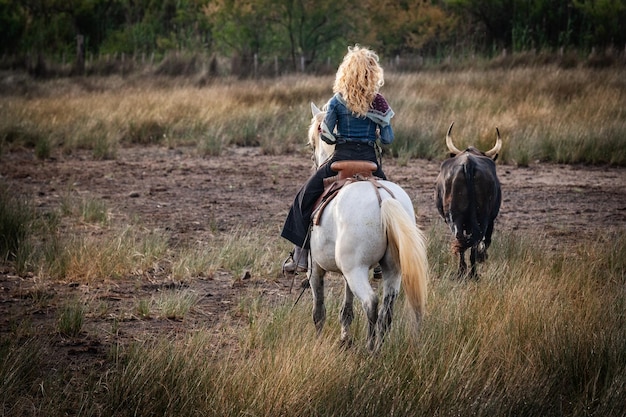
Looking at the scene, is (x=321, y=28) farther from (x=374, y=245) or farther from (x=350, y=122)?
(x=374, y=245)

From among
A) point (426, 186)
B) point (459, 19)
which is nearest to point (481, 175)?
point (426, 186)

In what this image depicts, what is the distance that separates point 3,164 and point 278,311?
9.46 m

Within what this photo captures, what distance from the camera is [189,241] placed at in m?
9.45

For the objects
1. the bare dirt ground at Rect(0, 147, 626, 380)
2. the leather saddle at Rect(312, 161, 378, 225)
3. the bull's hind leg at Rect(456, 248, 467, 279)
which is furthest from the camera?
the bull's hind leg at Rect(456, 248, 467, 279)

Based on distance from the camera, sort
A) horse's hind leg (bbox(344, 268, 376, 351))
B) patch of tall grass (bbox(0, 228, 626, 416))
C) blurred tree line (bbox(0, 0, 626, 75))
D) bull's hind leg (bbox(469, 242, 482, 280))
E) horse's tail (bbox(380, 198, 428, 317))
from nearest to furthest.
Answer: patch of tall grass (bbox(0, 228, 626, 416)), horse's tail (bbox(380, 198, 428, 317)), horse's hind leg (bbox(344, 268, 376, 351)), bull's hind leg (bbox(469, 242, 482, 280)), blurred tree line (bbox(0, 0, 626, 75))

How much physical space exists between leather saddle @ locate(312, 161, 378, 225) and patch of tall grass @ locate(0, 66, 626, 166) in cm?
886

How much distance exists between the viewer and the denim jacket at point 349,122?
5934 millimetres

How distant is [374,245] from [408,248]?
10.5 inches

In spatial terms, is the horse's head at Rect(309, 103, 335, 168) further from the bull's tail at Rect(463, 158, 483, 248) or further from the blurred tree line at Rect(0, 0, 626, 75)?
the blurred tree line at Rect(0, 0, 626, 75)

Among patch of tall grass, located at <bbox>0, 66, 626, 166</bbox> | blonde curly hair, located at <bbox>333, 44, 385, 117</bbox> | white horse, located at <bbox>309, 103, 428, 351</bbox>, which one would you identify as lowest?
patch of tall grass, located at <bbox>0, 66, 626, 166</bbox>

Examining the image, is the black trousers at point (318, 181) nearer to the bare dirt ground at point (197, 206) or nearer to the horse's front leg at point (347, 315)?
the horse's front leg at point (347, 315)

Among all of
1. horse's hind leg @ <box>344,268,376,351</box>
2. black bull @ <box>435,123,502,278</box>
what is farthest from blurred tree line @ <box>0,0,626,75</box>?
horse's hind leg @ <box>344,268,376,351</box>

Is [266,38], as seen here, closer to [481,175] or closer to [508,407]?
[481,175]

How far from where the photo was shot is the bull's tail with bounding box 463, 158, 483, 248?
778 centimetres
